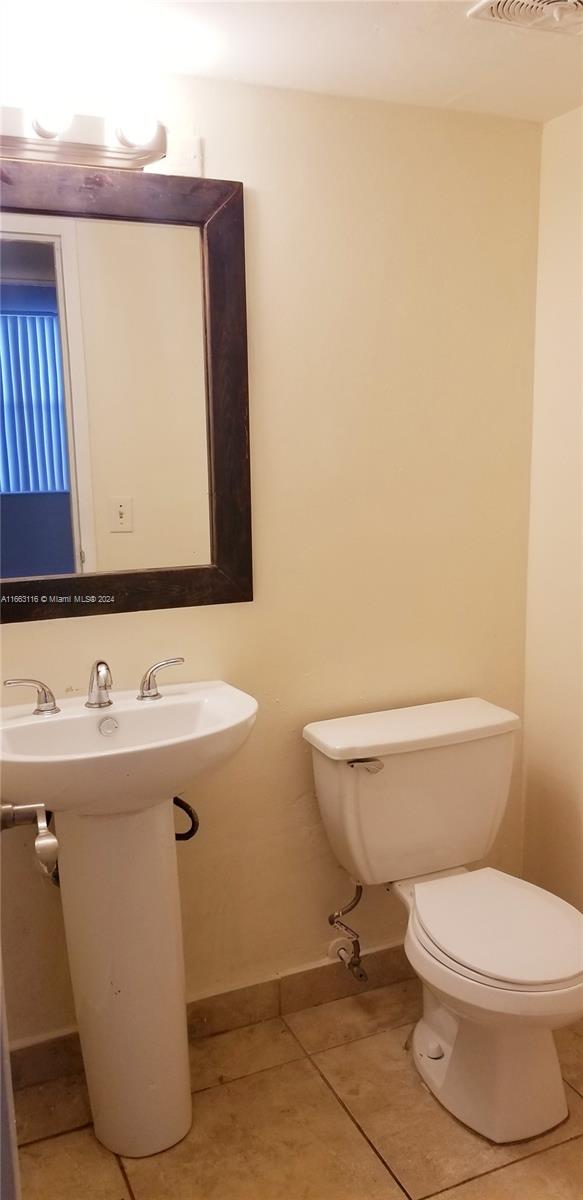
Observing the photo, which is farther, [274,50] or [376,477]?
[376,477]

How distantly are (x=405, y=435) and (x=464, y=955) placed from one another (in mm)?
1110

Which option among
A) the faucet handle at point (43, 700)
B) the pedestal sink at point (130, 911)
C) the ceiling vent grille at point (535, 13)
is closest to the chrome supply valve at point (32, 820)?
the pedestal sink at point (130, 911)

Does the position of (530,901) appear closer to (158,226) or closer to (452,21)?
(158,226)

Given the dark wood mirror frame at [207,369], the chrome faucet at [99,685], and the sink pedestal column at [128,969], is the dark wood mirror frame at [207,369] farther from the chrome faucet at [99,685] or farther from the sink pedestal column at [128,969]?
the sink pedestal column at [128,969]

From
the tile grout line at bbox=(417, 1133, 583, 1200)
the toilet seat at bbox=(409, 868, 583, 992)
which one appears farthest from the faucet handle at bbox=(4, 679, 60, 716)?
the tile grout line at bbox=(417, 1133, 583, 1200)

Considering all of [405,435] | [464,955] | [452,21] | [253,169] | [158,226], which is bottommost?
[464,955]

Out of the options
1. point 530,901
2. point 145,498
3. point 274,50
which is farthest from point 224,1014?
point 274,50

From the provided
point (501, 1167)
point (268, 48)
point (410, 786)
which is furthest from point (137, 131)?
point (501, 1167)

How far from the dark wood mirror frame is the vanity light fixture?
0.03m

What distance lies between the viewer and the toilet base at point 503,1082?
1.70 meters

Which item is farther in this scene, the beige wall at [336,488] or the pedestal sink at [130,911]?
the beige wall at [336,488]

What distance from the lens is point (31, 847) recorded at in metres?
1.77

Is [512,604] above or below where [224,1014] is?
above

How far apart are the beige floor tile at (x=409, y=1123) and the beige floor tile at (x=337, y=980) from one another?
0.16 metres
